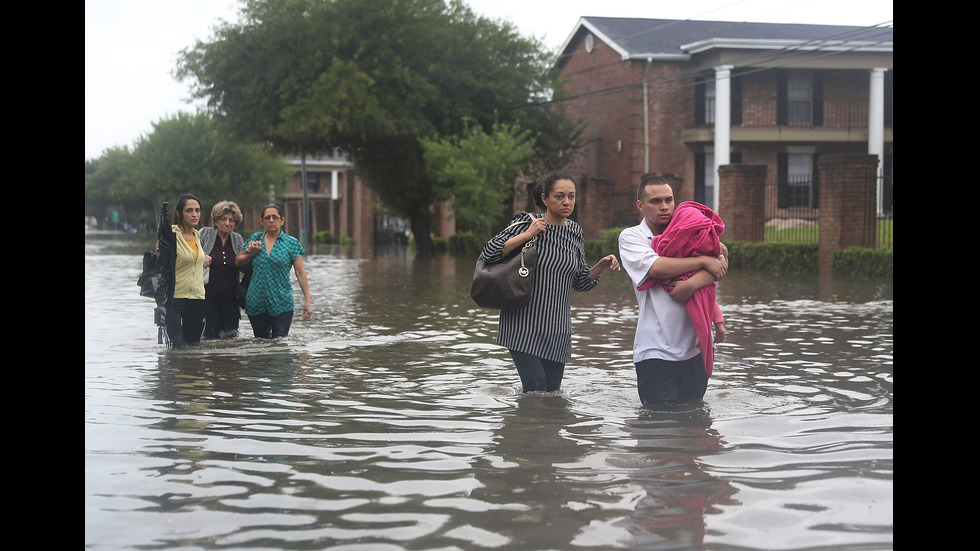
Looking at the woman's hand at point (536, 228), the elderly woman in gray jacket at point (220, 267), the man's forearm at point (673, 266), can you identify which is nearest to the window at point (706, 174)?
the elderly woman in gray jacket at point (220, 267)

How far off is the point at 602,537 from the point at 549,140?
36.4 metres

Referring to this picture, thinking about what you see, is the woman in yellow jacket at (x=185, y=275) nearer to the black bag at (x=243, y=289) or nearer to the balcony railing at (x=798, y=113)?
Answer: the black bag at (x=243, y=289)

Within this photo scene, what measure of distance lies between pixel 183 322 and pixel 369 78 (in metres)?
24.0

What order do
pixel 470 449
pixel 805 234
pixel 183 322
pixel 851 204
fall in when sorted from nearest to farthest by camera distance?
pixel 470 449 < pixel 183 322 < pixel 851 204 < pixel 805 234

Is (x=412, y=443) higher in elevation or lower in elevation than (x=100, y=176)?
lower

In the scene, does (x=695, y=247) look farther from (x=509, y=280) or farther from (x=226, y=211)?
(x=226, y=211)

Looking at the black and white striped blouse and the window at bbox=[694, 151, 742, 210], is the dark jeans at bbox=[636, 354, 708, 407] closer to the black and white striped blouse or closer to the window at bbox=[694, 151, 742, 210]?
the black and white striped blouse

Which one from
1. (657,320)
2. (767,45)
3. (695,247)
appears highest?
(767,45)

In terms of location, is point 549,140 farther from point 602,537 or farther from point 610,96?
point 602,537

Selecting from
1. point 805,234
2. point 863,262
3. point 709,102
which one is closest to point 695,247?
point 863,262

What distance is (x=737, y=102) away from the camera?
134ft

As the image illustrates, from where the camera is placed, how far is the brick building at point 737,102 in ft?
128
